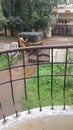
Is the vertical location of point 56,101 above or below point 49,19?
below

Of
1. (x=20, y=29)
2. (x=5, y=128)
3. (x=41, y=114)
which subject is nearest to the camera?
(x=5, y=128)

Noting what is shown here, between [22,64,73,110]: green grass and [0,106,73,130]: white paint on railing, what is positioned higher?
[0,106,73,130]: white paint on railing

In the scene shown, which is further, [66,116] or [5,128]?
[66,116]

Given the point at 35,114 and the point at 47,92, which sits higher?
the point at 35,114

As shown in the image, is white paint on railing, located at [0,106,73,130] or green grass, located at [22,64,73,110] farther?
green grass, located at [22,64,73,110]

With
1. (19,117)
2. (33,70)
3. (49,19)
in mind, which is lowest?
(33,70)

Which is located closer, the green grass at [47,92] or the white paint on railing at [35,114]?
the white paint on railing at [35,114]

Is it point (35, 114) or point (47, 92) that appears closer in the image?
point (35, 114)

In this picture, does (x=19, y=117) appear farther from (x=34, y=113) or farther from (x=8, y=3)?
(x=8, y=3)

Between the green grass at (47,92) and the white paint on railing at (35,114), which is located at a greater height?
the white paint on railing at (35,114)

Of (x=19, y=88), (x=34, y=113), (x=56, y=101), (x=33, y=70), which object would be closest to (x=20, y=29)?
(x=33, y=70)

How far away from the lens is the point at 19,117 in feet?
6.16

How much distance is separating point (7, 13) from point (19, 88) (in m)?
8.68

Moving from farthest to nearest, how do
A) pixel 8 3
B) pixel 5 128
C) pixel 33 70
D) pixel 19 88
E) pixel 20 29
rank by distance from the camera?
pixel 20 29
pixel 8 3
pixel 33 70
pixel 19 88
pixel 5 128
